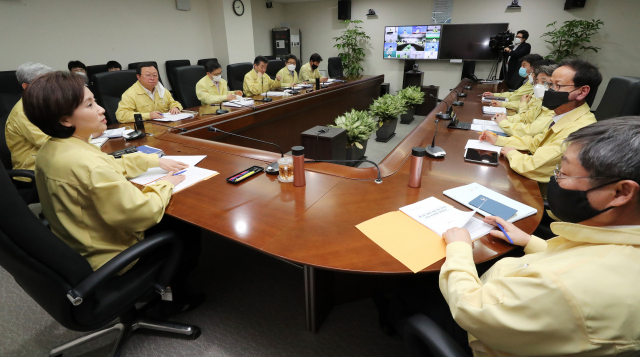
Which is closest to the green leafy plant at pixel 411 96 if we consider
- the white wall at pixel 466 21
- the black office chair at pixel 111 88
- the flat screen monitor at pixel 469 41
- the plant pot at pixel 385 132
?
the plant pot at pixel 385 132

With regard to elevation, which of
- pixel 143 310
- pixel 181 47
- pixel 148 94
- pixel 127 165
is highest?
pixel 181 47

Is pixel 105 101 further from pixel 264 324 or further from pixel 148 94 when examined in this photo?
pixel 264 324

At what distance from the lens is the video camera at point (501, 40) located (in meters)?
5.48

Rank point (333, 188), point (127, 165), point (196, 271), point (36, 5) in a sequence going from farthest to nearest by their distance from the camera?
1. point (36, 5)
2. point (196, 271)
3. point (127, 165)
4. point (333, 188)

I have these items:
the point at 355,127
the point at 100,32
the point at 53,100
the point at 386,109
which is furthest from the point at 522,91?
the point at 100,32

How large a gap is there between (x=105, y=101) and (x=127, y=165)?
1673 mm

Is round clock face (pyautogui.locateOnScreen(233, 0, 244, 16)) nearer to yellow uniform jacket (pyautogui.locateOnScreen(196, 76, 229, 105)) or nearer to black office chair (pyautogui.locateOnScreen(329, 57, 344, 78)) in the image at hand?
black office chair (pyautogui.locateOnScreen(329, 57, 344, 78))

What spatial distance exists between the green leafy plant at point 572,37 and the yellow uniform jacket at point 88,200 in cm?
698

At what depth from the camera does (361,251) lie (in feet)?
3.03

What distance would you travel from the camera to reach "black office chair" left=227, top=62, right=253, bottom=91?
4260 mm

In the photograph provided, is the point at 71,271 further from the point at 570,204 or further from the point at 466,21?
the point at 466,21

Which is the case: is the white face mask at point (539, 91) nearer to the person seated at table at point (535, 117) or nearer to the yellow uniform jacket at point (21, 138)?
the person seated at table at point (535, 117)

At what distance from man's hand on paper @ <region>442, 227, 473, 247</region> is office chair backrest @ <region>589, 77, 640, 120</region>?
1.59 meters

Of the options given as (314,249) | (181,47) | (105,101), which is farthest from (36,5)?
(314,249)
